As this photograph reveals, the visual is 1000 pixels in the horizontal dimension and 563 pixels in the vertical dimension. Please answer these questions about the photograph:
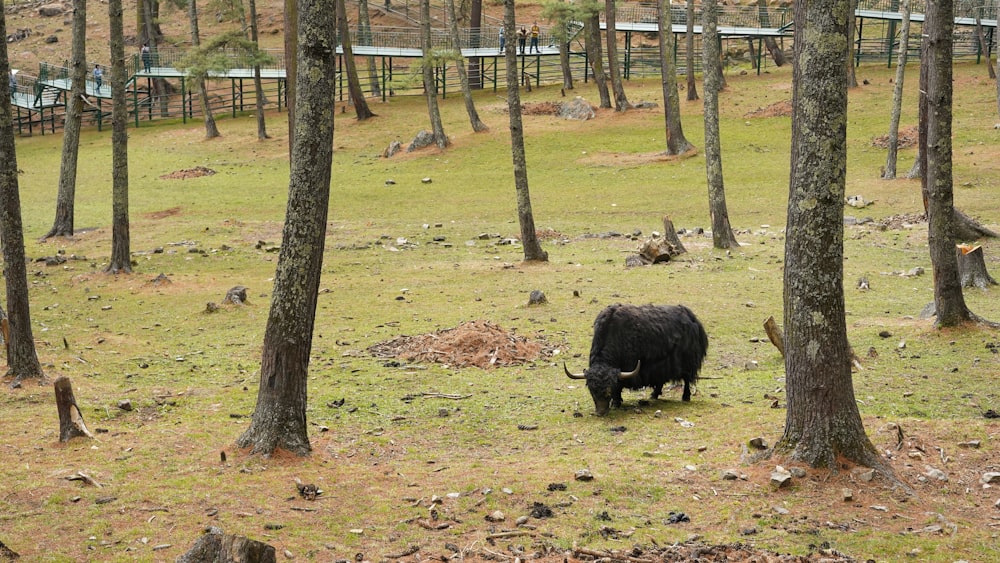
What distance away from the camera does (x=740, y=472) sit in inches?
331

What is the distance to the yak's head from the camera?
10.8 m

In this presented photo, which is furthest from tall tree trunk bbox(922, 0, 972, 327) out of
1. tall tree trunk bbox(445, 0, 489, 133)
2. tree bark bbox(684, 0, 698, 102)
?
tall tree trunk bbox(445, 0, 489, 133)

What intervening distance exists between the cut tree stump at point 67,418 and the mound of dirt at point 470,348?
203 inches

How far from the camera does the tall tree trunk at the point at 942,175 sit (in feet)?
42.9

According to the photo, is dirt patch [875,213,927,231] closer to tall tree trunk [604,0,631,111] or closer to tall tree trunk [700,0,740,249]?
tall tree trunk [700,0,740,249]

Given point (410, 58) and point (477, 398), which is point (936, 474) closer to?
point (477, 398)

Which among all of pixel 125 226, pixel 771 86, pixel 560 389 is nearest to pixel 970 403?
pixel 560 389

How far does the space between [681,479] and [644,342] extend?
2886 millimetres

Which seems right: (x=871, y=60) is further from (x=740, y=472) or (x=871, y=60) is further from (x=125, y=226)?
(x=740, y=472)

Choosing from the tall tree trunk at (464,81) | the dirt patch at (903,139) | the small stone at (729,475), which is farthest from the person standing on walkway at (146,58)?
the small stone at (729,475)

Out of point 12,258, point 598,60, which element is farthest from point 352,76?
point 12,258

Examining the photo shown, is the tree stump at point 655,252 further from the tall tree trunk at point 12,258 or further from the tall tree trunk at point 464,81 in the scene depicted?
the tall tree trunk at point 464,81

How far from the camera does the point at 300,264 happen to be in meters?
9.15

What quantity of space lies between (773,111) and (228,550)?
40.0 metres
